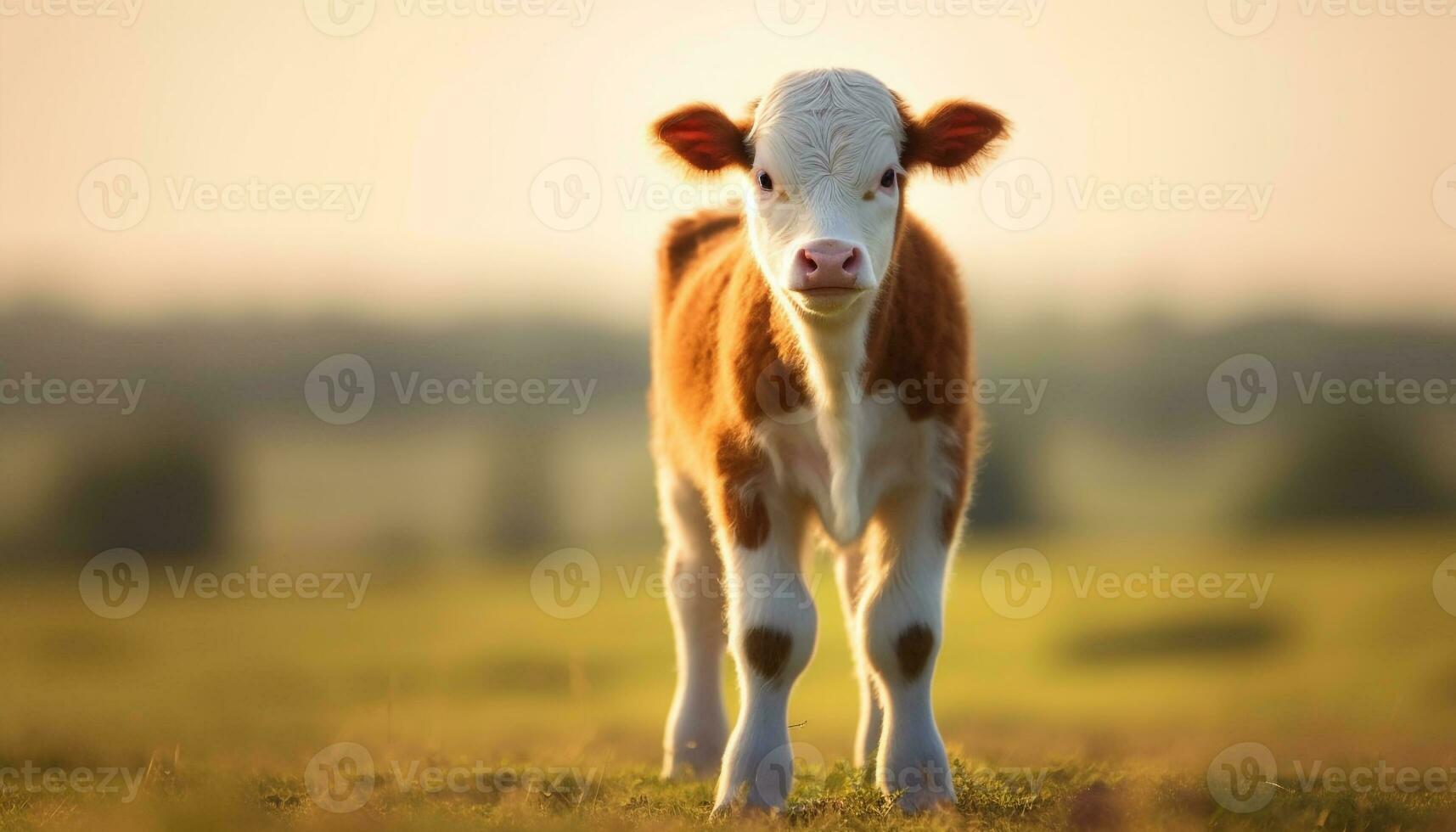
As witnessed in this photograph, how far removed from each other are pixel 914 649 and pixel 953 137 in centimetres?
280

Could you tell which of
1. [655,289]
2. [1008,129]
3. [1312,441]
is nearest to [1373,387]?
[1008,129]

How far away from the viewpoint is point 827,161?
6750 mm

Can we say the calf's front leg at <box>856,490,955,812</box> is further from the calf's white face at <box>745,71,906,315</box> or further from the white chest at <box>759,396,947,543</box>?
the calf's white face at <box>745,71,906,315</box>

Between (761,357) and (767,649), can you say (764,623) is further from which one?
(761,357)

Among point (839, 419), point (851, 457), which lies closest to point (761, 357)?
point (839, 419)

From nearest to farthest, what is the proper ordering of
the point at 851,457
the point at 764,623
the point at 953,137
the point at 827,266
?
1. the point at 827,266
2. the point at 851,457
3. the point at 764,623
4. the point at 953,137

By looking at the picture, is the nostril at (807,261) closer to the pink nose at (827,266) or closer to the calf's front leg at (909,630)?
the pink nose at (827,266)

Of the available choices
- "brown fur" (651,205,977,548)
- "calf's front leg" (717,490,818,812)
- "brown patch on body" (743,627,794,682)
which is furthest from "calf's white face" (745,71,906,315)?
"brown patch on body" (743,627,794,682)

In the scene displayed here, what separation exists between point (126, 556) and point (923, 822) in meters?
7.14

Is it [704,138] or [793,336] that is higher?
[704,138]

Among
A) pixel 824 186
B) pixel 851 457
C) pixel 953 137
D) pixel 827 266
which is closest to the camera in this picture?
pixel 827 266

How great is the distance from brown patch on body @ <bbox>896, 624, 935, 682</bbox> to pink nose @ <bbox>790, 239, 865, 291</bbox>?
2066 millimetres

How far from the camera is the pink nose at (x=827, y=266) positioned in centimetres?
614

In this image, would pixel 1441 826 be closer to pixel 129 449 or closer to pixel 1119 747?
pixel 1119 747
